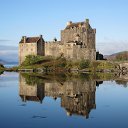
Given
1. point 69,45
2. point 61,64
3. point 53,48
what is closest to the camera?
point 61,64

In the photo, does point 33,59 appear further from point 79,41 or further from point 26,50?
point 79,41

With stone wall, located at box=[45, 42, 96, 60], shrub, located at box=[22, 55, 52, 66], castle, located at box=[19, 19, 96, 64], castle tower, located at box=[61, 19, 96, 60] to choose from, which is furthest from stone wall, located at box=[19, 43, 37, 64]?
castle tower, located at box=[61, 19, 96, 60]

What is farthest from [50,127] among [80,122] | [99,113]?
[99,113]

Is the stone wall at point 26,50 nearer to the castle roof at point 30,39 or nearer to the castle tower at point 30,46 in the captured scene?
the castle tower at point 30,46

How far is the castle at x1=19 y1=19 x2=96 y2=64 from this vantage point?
8875cm

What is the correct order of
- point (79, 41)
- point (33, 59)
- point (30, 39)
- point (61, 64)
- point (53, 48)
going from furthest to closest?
point (53, 48)
point (30, 39)
point (79, 41)
point (61, 64)
point (33, 59)

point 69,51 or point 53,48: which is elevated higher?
point 53,48

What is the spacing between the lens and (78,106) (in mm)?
24906

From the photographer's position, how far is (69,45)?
88.7 m

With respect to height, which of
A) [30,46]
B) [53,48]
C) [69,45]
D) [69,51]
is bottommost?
[69,51]

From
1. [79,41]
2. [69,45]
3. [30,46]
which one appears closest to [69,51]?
[69,45]

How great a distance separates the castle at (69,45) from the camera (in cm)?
8875

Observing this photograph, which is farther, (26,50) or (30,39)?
(30,39)

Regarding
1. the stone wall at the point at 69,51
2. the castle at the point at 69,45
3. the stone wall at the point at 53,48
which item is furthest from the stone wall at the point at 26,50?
the stone wall at the point at 69,51
